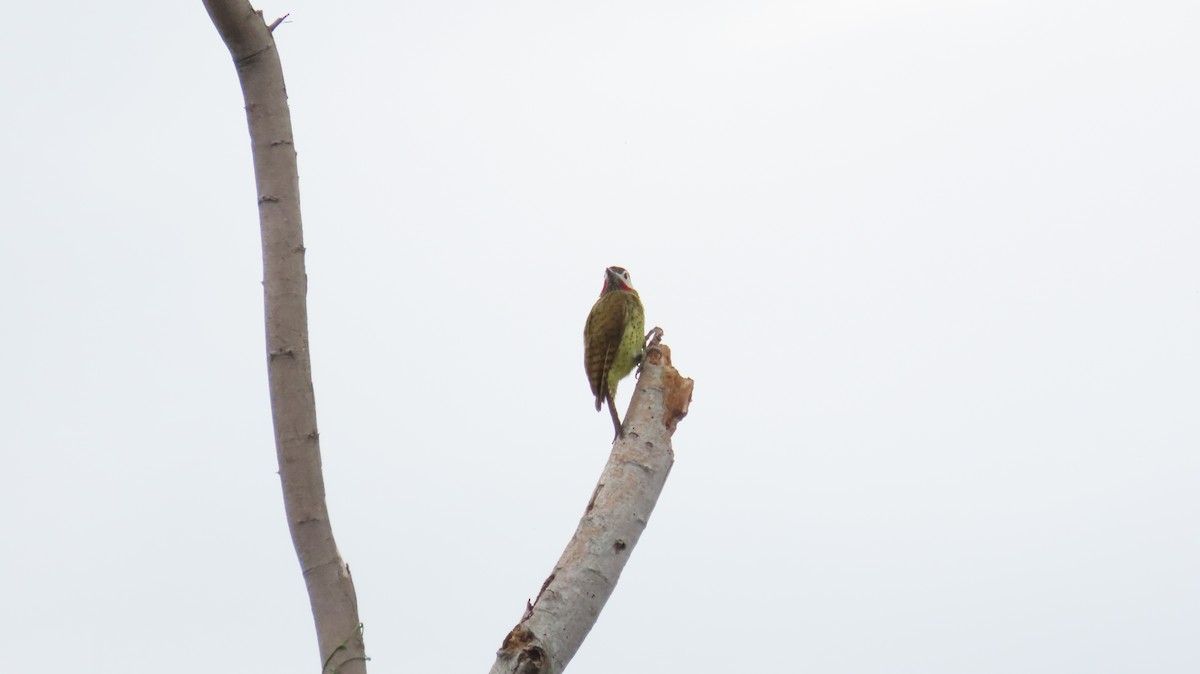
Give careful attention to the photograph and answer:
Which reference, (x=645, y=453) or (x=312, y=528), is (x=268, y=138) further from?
(x=645, y=453)

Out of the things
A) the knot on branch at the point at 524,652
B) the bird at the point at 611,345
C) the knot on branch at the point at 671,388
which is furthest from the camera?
the bird at the point at 611,345

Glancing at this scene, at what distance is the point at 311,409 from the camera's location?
4.21 meters

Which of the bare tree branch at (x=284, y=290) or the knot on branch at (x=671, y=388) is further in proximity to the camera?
the knot on branch at (x=671, y=388)

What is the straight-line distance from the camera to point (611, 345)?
9820 millimetres

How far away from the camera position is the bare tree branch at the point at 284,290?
4.16 m

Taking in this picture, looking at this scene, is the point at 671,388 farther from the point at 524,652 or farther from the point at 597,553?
the point at 524,652

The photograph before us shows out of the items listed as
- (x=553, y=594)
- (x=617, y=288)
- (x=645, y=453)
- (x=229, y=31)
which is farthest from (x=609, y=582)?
(x=617, y=288)

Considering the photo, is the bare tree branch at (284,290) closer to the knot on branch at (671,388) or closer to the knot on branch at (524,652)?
the knot on branch at (524,652)

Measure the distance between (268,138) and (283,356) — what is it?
732mm

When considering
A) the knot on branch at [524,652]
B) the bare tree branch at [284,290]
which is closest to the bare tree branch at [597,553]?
the knot on branch at [524,652]

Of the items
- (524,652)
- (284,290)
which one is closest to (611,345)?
(524,652)

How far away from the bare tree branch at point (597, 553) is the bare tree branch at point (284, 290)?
105 cm

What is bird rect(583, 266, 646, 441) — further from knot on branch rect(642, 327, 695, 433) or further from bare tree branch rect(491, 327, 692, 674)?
bare tree branch rect(491, 327, 692, 674)

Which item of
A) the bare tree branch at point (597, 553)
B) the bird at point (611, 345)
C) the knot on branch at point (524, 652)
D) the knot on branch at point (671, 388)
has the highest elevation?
the bird at point (611, 345)
